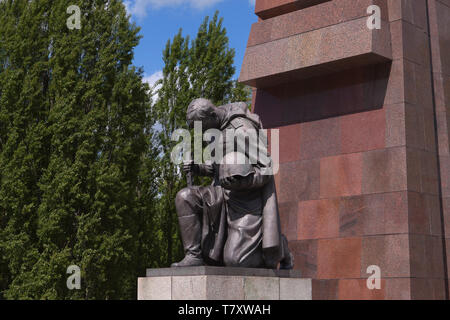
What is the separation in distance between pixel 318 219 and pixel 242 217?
430 cm

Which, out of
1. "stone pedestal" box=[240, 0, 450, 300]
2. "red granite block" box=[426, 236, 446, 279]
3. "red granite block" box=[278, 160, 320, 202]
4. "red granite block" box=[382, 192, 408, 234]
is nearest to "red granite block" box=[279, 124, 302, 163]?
"stone pedestal" box=[240, 0, 450, 300]

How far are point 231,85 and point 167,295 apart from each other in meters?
16.7

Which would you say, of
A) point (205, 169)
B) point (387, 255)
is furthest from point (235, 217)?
point (387, 255)

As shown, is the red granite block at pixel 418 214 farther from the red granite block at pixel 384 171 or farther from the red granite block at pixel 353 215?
the red granite block at pixel 353 215

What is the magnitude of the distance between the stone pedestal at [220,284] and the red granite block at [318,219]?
3744mm

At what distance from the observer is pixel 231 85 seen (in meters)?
23.2

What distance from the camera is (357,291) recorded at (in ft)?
35.5

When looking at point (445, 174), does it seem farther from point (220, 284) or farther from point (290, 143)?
point (220, 284)

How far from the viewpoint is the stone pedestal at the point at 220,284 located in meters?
6.82

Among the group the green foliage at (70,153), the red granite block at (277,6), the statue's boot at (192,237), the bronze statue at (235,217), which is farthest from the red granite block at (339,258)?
the green foliage at (70,153)

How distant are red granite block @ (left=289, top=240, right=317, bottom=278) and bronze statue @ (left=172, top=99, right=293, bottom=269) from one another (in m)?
3.86

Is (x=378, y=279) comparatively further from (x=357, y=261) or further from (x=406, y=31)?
(x=406, y=31)

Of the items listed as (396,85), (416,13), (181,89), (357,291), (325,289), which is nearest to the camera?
(357,291)
